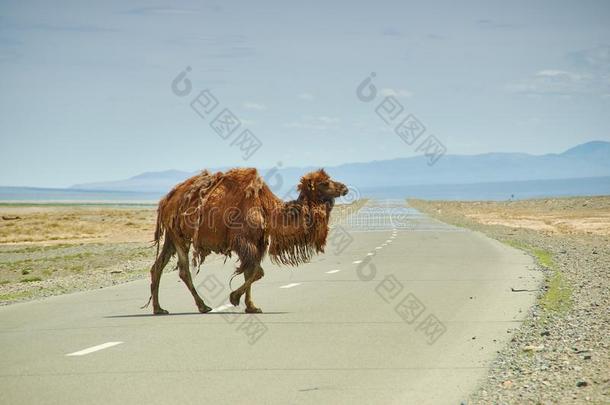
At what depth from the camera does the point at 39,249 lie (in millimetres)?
51969

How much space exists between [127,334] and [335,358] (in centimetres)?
324

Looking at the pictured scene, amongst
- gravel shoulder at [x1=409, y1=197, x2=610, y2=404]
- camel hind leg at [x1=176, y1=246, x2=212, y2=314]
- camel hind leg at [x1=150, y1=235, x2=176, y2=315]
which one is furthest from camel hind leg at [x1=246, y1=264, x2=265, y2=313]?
gravel shoulder at [x1=409, y1=197, x2=610, y2=404]

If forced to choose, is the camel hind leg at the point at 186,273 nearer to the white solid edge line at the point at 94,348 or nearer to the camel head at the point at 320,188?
the camel head at the point at 320,188

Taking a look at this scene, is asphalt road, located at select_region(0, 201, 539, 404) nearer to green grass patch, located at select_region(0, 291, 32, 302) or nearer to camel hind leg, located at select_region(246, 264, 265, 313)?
camel hind leg, located at select_region(246, 264, 265, 313)

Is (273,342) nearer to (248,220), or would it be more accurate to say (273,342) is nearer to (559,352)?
(248,220)

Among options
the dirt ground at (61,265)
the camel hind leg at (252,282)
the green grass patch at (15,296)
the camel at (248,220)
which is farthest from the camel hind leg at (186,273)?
the green grass patch at (15,296)

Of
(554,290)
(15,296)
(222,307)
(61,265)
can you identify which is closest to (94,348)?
(222,307)

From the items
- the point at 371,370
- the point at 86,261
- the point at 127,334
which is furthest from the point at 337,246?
the point at 371,370

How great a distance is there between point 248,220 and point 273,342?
3.11 metres

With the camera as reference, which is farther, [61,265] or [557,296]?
[61,265]

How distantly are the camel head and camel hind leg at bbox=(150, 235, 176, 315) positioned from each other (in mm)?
2245

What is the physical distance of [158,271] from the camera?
15602 millimetres

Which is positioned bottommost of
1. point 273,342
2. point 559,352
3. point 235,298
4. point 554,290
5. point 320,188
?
point 554,290

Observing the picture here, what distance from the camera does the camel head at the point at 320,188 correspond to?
1521cm
